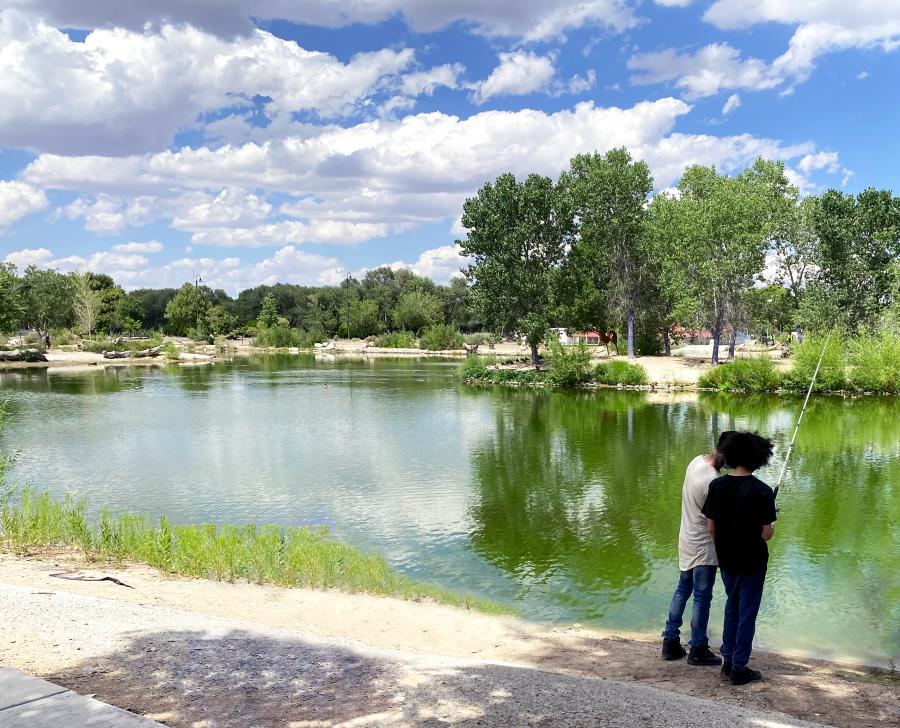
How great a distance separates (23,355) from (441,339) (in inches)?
1942

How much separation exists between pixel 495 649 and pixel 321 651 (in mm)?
2353

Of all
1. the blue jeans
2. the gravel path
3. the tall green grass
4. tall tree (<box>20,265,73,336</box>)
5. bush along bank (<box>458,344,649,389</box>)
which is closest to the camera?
the gravel path

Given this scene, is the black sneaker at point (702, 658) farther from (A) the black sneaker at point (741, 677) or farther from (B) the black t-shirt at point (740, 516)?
(B) the black t-shirt at point (740, 516)

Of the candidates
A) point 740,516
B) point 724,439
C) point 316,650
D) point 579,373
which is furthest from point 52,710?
point 579,373

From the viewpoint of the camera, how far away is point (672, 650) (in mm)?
7656

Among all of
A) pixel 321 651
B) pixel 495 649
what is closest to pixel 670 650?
pixel 495 649

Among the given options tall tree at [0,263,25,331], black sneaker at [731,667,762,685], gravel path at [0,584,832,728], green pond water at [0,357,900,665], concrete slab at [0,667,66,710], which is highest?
tall tree at [0,263,25,331]

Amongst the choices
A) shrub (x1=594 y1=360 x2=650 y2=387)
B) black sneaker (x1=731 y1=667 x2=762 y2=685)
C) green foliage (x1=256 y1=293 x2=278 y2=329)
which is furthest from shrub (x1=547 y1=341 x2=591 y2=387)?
green foliage (x1=256 y1=293 x2=278 y2=329)

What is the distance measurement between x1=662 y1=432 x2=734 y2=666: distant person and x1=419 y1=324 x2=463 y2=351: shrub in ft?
299

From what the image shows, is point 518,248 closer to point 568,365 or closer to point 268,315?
point 568,365

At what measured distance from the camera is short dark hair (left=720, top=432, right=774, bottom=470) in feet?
20.7

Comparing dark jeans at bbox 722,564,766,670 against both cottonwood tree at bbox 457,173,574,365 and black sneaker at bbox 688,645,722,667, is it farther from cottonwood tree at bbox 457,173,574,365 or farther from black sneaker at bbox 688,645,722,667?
cottonwood tree at bbox 457,173,574,365

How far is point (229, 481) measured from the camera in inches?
804

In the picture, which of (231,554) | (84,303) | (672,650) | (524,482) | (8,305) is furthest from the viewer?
(84,303)
